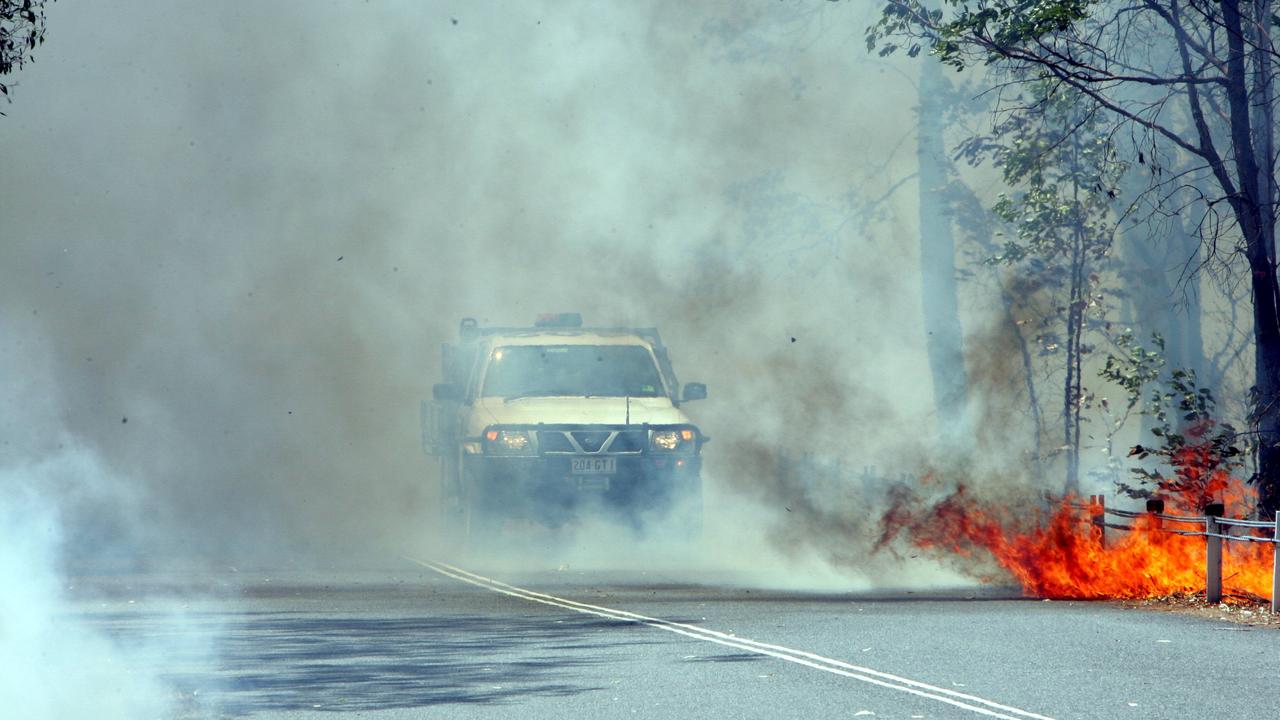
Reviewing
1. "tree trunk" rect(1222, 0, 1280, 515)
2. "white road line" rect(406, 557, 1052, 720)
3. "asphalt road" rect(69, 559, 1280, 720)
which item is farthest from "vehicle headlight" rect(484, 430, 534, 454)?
"tree trunk" rect(1222, 0, 1280, 515)

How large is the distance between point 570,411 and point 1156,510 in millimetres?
5801

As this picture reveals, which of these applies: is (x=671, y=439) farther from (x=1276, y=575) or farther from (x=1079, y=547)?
(x=1276, y=575)

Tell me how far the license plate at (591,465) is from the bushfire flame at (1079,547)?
2.78m

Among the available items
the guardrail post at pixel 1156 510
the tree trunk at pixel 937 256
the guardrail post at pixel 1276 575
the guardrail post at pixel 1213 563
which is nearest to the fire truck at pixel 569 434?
the guardrail post at pixel 1156 510

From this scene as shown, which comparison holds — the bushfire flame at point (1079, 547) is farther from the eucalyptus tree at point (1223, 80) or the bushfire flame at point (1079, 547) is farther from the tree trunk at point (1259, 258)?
the eucalyptus tree at point (1223, 80)

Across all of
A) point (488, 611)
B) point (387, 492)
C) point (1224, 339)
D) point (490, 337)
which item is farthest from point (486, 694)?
point (1224, 339)

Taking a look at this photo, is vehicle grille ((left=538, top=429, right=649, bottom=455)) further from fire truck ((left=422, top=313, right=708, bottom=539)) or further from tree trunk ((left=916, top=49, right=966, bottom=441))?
tree trunk ((left=916, top=49, right=966, bottom=441))

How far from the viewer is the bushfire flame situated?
1516cm

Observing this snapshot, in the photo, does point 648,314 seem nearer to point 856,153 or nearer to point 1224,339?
point 856,153

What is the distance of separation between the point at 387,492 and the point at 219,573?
8558mm

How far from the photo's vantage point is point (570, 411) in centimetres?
1794

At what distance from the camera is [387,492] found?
84.5 feet

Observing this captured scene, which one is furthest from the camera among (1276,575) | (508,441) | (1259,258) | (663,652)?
(508,441)

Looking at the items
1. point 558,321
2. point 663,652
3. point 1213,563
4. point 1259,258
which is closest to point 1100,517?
point 1213,563
